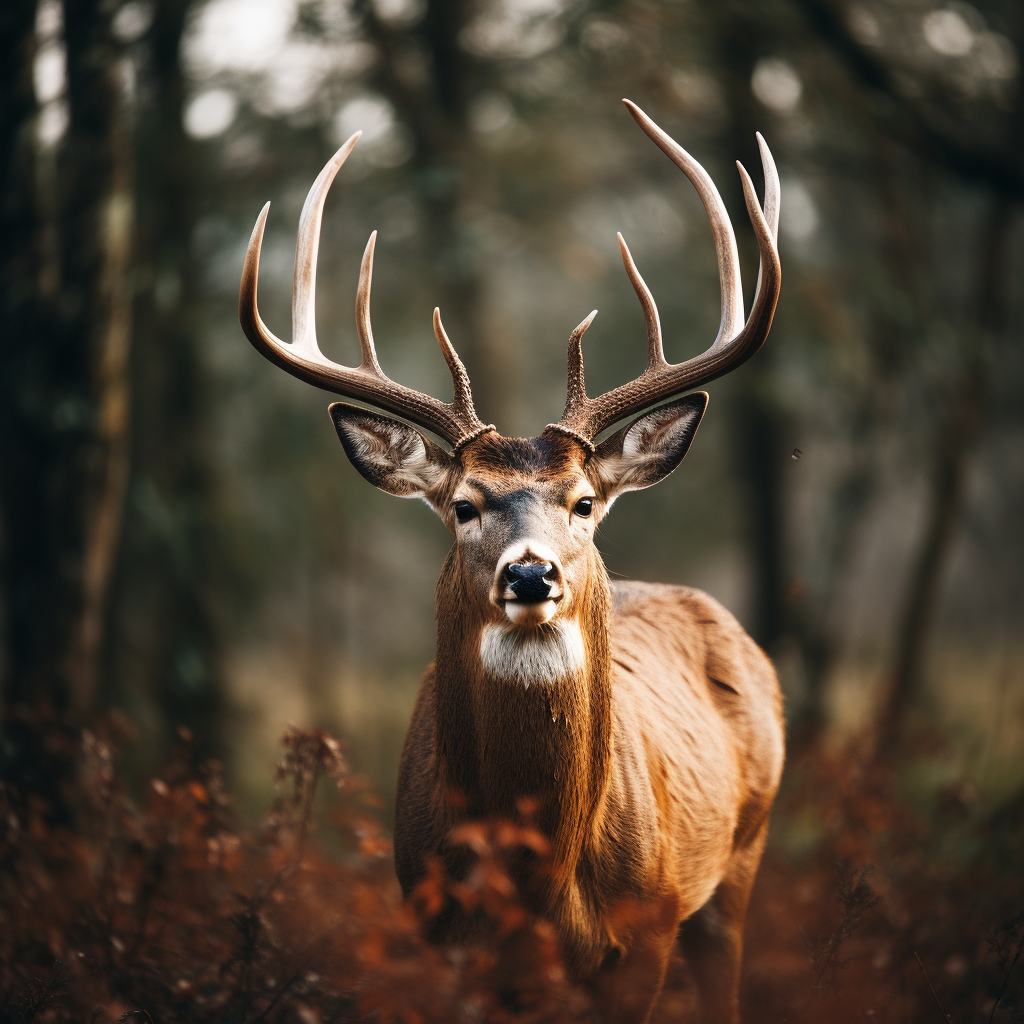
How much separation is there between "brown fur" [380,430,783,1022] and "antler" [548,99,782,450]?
Result: 0.18 m

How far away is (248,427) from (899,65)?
787 centimetres

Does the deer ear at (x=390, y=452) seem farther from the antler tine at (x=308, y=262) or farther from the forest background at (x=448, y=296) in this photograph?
the forest background at (x=448, y=296)

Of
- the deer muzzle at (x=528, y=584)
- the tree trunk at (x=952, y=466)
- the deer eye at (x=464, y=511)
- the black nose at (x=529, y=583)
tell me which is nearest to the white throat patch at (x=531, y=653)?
the deer muzzle at (x=528, y=584)

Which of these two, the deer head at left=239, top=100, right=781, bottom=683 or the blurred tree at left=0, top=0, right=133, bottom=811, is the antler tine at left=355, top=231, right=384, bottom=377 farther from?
the blurred tree at left=0, top=0, right=133, bottom=811

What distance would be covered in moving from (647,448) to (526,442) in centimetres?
66

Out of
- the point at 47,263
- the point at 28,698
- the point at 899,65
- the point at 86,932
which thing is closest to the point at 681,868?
the point at 86,932

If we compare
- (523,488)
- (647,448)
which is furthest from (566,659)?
(647,448)

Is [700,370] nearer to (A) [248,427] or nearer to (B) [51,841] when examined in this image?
(B) [51,841]

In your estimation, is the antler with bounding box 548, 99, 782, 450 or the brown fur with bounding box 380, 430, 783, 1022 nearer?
the brown fur with bounding box 380, 430, 783, 1022

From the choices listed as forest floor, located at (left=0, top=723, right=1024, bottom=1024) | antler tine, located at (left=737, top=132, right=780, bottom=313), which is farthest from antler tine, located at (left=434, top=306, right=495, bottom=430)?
forest floor, located at (left=0, top=723, right=1024, bottom=1024)

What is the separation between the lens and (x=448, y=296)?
11.0m

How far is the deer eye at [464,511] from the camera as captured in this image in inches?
159

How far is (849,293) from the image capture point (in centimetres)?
943

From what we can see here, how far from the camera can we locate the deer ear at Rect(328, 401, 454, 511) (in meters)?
4.40
